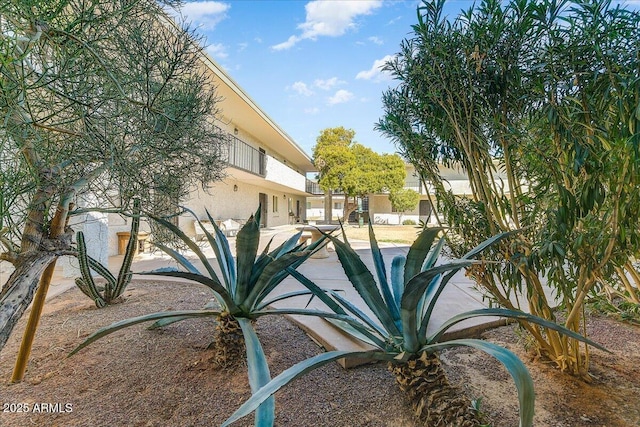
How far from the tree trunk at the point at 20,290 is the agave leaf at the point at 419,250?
2100 mm

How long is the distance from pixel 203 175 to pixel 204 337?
6.15ft

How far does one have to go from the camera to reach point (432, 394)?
57.9 inches

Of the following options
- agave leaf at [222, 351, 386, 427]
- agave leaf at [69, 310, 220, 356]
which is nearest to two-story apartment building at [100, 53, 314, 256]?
agave leaf at [69, 310, 220, 356]

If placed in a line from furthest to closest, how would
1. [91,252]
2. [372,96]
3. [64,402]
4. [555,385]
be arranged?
[91,252] → [372,96] → [555,385] → [64,402]

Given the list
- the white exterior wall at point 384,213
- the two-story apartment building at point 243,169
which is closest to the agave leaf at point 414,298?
the two-story apartment building at point 243,169

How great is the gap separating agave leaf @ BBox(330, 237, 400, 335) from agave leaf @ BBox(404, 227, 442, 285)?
0.22 meters

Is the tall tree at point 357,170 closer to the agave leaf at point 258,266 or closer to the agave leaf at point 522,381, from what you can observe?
the agave leaf at point 258,266

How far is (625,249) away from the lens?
1.61m

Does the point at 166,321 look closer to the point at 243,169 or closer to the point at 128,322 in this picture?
the point at 128,322

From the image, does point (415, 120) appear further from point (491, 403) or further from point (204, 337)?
point (204, 337)

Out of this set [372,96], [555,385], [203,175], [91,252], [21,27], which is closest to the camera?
[21,27]

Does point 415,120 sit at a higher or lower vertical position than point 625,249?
higher

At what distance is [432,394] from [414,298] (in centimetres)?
52

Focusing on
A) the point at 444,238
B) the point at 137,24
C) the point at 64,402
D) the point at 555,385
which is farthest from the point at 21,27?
the point at 555,385
